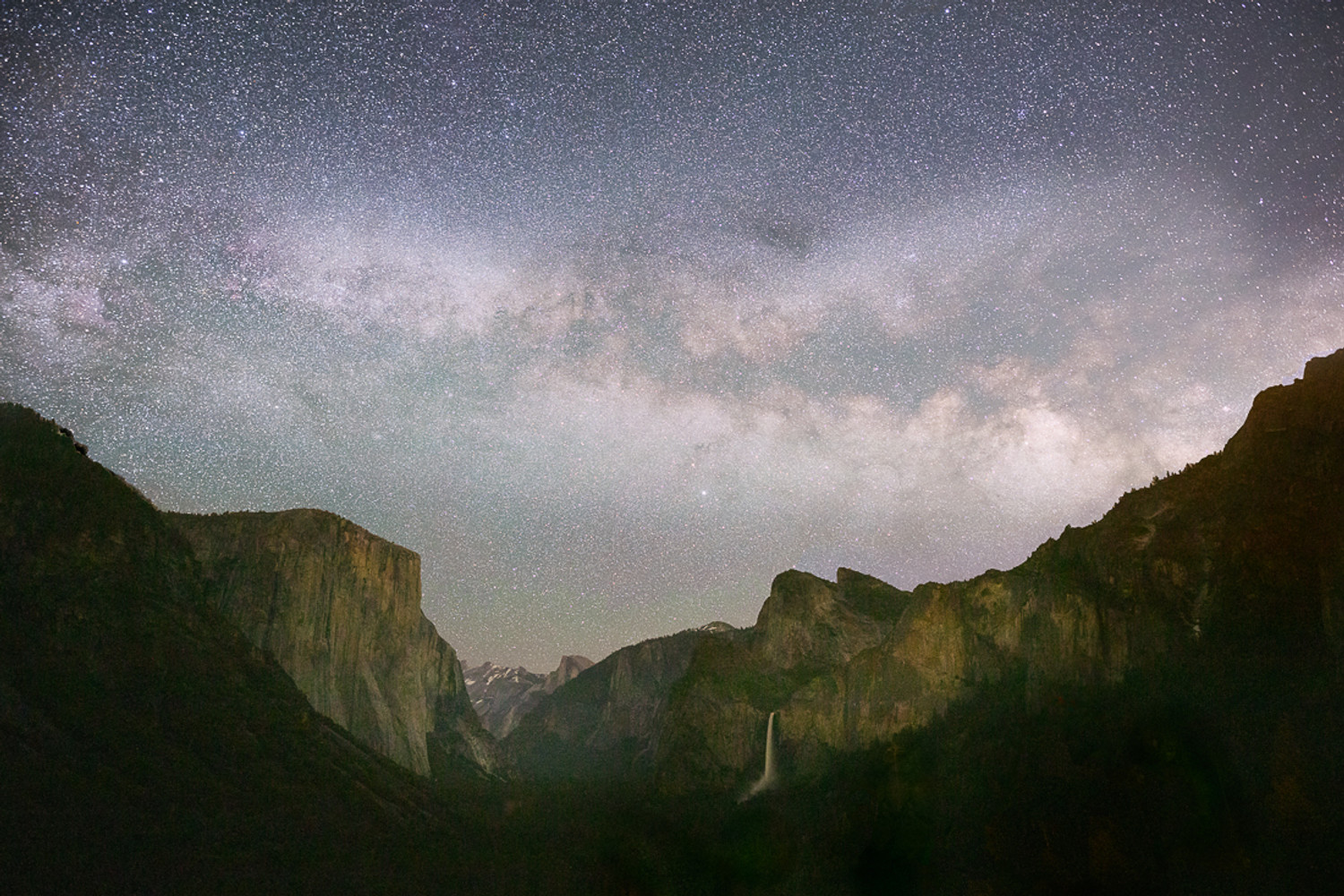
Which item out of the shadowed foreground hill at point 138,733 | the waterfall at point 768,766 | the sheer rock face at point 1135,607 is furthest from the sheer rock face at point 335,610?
the waterfall at point 768,766

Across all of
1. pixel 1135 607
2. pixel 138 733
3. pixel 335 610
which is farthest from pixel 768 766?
pixel 138 733

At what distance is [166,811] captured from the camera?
184 ft

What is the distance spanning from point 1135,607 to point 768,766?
84557 mm

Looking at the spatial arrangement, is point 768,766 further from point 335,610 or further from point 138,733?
point 138,733

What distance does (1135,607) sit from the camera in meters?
68.1

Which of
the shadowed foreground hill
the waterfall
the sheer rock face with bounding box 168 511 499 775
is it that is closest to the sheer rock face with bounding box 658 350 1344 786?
the waterfall

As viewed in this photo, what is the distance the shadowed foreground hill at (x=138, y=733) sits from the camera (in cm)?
5041

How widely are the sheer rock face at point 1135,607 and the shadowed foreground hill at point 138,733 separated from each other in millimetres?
64354

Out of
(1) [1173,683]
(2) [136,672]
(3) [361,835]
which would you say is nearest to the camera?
(1) [1173,683]

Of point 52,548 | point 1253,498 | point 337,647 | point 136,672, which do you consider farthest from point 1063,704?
point 337,647

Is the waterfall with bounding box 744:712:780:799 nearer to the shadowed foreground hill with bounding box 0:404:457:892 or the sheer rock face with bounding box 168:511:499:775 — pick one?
the sheer rock face with bounding box 168:511:499:775

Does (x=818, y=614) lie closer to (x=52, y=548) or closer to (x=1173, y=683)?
(x=1173, y=683)

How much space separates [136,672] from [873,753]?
8662cm

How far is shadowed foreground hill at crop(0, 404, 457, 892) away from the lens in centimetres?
5041
